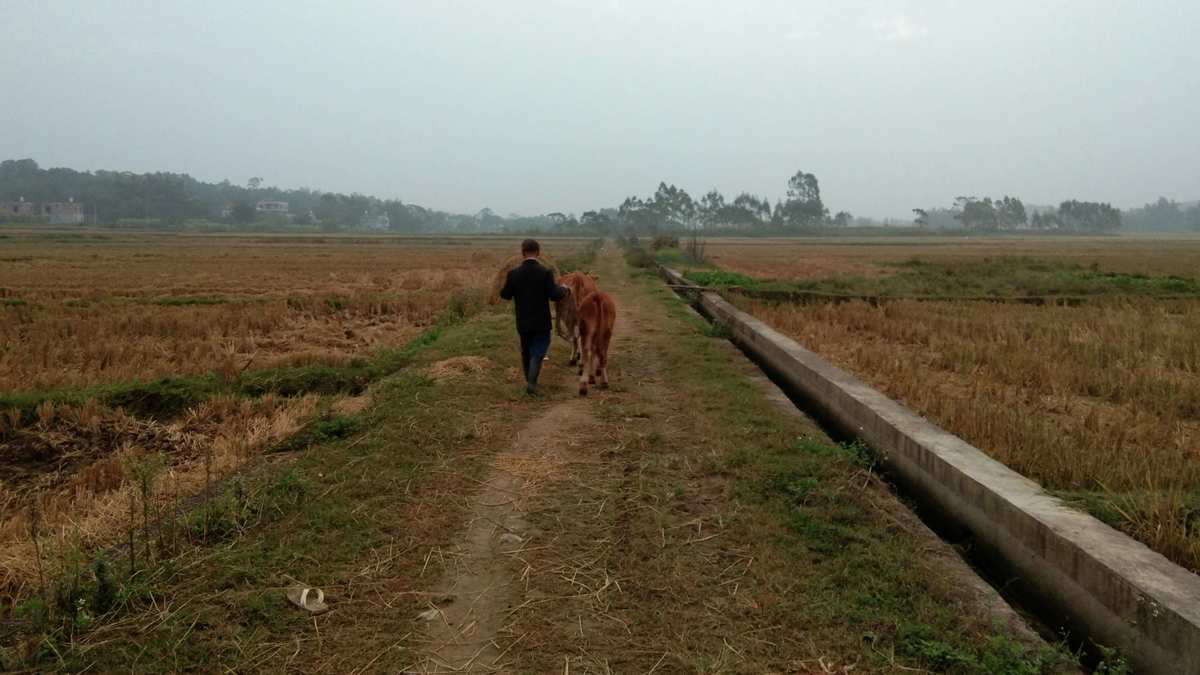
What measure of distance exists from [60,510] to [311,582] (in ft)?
8.21

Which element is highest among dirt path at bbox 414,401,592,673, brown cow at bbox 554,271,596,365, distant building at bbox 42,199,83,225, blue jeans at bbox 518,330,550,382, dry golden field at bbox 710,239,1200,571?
distant building at bbox 42,199,83,225

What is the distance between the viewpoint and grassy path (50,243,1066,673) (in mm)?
2863

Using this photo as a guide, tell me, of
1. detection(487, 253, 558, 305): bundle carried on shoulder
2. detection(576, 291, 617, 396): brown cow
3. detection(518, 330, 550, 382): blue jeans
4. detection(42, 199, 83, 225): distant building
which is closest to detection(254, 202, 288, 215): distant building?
detection(42, 199, 83, 225): distant building

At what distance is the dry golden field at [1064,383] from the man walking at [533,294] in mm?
3598

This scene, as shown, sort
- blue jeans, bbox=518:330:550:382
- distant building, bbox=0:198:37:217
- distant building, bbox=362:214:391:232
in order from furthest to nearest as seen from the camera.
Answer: distant building, bbox=362:214:391:232 < distant building, bbox=0:198:37:217 < blue jeans, bbox=518:330:550:382

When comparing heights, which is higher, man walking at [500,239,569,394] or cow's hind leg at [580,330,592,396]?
Answer: man walking at [500,239,569,394]

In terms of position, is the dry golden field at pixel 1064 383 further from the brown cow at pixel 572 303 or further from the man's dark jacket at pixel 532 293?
the man's dark jacket at pixel 532 293

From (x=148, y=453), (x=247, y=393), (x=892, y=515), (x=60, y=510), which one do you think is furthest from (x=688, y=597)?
(x=247, y=393)

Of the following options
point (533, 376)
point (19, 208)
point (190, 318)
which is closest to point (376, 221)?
point (19, 208)

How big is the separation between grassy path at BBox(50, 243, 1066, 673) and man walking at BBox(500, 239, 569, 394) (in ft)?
4.48

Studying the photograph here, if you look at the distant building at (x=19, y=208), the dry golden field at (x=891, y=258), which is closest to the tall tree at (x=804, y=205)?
the dry golden field at (x=891, y=258)

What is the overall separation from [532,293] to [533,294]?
0.05 ft

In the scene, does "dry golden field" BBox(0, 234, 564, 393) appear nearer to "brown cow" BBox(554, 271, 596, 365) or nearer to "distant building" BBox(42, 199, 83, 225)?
"brown cow" BBox(554, 271, 596, 365)

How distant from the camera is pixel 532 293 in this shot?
7.18 metres
